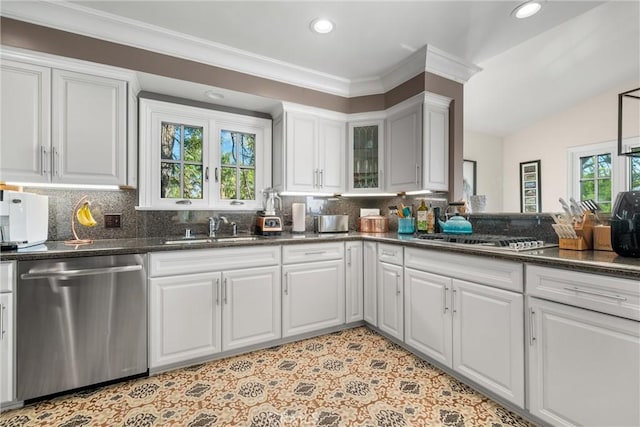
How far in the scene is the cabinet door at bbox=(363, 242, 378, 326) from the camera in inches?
104

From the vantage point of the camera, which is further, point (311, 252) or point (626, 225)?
point (311, 252)

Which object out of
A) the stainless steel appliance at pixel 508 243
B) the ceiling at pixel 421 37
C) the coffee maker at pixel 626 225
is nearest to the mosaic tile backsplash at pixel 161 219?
the stainless steel appliance at pixel 508 243

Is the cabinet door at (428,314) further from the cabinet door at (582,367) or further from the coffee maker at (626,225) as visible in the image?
the coffee maker at (626,225)

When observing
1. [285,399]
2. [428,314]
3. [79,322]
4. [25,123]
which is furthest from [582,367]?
[25,123]

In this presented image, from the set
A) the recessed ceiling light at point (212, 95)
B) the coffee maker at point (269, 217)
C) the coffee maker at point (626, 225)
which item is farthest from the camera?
the coffee maker at point (269, 217)

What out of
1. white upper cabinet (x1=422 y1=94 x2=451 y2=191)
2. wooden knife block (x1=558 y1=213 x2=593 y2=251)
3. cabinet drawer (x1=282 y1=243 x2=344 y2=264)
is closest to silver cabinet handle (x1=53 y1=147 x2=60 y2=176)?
cabinet drawer (x1=282 y1=243 x2=344 y2=264)

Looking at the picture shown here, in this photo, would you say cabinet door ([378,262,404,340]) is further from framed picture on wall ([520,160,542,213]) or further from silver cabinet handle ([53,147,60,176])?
silver cabinet handle ([53,147,60,176])

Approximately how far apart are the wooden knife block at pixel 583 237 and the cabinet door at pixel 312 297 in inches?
64.4

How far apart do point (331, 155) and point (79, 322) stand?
2.47m

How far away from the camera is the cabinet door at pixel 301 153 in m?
2.93

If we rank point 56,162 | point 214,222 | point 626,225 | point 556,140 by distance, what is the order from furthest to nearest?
point 214,222 < point 556,140 < point 56,162 < point 626,225

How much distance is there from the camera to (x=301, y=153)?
9.82 ft

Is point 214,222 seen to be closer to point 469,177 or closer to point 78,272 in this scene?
point 78,272

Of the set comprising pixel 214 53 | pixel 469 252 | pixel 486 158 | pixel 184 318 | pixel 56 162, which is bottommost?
pixel 184 318
